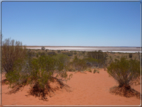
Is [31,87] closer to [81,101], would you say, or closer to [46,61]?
[46,61]

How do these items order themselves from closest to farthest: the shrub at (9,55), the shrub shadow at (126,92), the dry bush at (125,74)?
the shrub shadow at (126,92), the dry bush at (125,74), the shrub at (9,55)

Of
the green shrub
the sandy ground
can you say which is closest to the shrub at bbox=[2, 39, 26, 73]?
the sandy ground

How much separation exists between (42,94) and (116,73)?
14.1 ft

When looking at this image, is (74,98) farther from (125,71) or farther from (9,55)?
(9,55)

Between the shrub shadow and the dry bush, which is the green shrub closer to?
the dry bush

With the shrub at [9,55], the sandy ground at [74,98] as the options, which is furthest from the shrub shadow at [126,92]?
the shrub at [9,55]

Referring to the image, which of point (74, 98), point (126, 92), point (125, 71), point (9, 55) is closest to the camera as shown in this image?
point (74, 98)

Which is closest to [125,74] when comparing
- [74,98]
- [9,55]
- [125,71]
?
[125,71]

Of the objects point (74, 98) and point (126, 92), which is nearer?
point (74, 98)

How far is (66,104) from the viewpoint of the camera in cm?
509

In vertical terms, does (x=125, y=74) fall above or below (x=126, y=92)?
above

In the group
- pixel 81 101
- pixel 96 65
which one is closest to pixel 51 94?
pixel 81 101

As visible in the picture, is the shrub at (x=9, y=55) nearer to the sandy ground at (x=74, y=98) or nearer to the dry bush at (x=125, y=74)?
the sandy ground at (x=74, y=98)

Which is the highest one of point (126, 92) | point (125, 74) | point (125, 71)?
point (125, 71)
